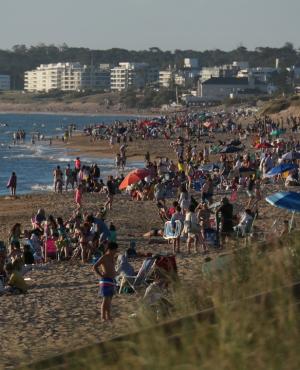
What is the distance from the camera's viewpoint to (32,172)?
42.8 m

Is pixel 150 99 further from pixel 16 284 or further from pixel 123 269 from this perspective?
pixel 123 269

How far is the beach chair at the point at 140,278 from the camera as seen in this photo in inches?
469

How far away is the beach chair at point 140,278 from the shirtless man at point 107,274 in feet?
4.30

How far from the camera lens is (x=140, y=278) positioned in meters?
12.0

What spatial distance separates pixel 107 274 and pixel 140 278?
1578 mm

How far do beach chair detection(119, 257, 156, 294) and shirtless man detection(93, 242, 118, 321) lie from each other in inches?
51.6

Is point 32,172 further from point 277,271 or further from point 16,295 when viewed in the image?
point 277,271

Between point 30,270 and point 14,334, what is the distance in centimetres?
394

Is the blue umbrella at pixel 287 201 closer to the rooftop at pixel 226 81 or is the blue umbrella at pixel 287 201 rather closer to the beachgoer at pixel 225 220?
the beachgoer at pixel 225 220

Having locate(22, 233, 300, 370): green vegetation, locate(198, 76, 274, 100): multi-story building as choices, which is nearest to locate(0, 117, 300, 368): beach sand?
locate(22, 233, 300, 370): green vegetation

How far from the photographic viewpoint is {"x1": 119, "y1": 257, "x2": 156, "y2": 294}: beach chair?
11.9 meters

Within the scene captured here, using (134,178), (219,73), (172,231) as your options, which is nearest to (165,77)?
(219,73)

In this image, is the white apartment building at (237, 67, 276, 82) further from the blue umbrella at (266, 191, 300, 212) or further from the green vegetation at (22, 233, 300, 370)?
the green vegetation at (22, 233, 300, 370)

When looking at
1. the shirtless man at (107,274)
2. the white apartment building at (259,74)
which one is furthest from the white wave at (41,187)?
the white apartment building at (259,74)
